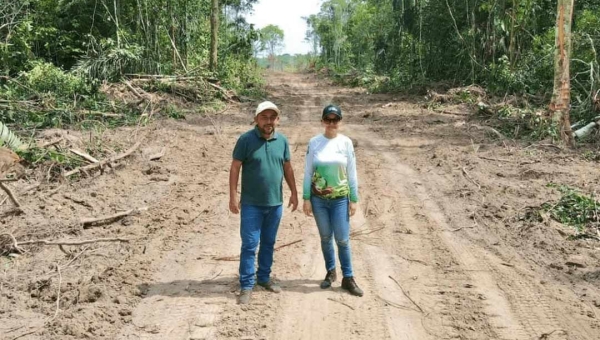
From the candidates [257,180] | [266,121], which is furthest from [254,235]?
[266,121]

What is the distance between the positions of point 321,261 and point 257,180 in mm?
1523

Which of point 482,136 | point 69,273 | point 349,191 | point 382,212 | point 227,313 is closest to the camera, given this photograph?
point 227,313

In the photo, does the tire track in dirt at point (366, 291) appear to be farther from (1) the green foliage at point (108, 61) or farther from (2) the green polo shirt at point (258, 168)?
(1) the green foliage at point (108, 61)

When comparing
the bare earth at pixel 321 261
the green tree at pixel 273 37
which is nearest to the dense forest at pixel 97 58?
the bare earth at pixel 321 261

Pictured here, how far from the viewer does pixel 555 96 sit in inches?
422

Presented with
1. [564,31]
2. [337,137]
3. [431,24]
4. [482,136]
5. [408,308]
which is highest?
[431,24]

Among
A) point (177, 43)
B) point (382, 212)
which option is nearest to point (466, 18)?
point (177, 43)

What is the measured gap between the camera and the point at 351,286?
472 cm

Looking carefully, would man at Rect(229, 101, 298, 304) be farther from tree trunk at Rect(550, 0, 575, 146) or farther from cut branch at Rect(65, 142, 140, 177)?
tree trunk at Rect(550, 0, 575, 146)

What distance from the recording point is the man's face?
4434 mm

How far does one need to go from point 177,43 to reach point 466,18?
1126 cm

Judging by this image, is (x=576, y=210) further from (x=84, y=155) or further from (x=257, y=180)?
(x=84, y=155)

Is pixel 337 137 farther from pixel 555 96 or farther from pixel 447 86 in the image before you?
pixel 447 86

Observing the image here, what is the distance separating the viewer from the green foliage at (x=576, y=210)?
6428 mm
